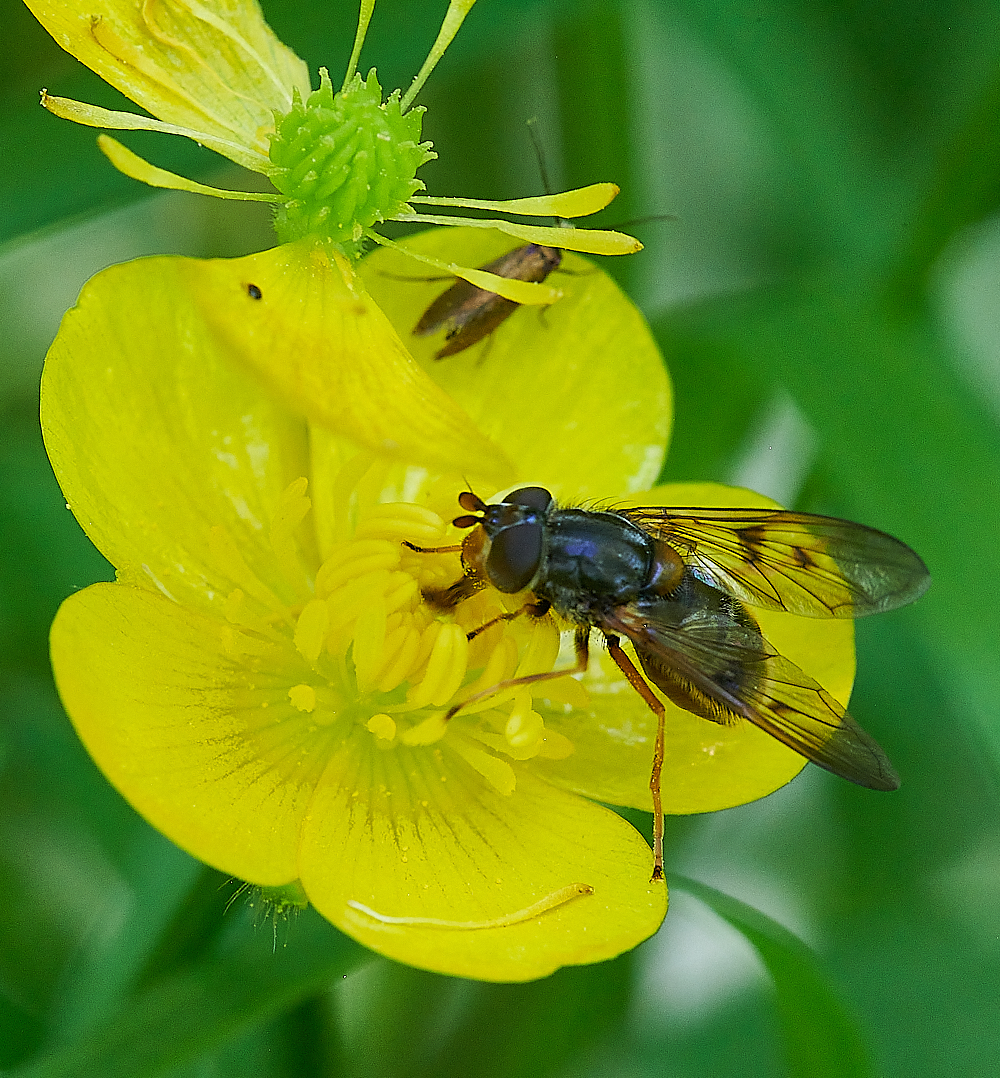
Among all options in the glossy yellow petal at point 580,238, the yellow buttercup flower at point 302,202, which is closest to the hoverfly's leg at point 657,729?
the yellow buttercup flower at point 302,202

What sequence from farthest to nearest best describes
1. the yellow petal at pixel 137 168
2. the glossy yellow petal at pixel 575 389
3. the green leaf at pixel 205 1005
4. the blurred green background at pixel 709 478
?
the glossy yellow petal at pixel 575 389 < the blurred green background at pixel 709 478 < the green leaf at pixel 205 1005 < the yellow petal at pixel 137 168

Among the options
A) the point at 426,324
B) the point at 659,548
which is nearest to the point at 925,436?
the point at 659,548

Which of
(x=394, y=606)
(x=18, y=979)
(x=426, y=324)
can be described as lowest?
(x=18, y=979)

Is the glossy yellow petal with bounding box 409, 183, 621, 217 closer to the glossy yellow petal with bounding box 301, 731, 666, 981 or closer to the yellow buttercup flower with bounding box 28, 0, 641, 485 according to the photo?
the yellow buttercup flower with bounding box 28, 0, 641, 485

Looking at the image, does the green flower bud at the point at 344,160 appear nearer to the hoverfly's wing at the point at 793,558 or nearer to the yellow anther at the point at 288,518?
the yellow anther at the point at 288,518

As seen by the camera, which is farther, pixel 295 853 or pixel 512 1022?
pixel 512 1022

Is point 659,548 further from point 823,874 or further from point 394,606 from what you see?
point 823,874

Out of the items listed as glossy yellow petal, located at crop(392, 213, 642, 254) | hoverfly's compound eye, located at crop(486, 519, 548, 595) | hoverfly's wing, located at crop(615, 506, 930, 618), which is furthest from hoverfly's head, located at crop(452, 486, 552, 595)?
glossy yellow petal, located at crop(392, 213, 642, 254)
